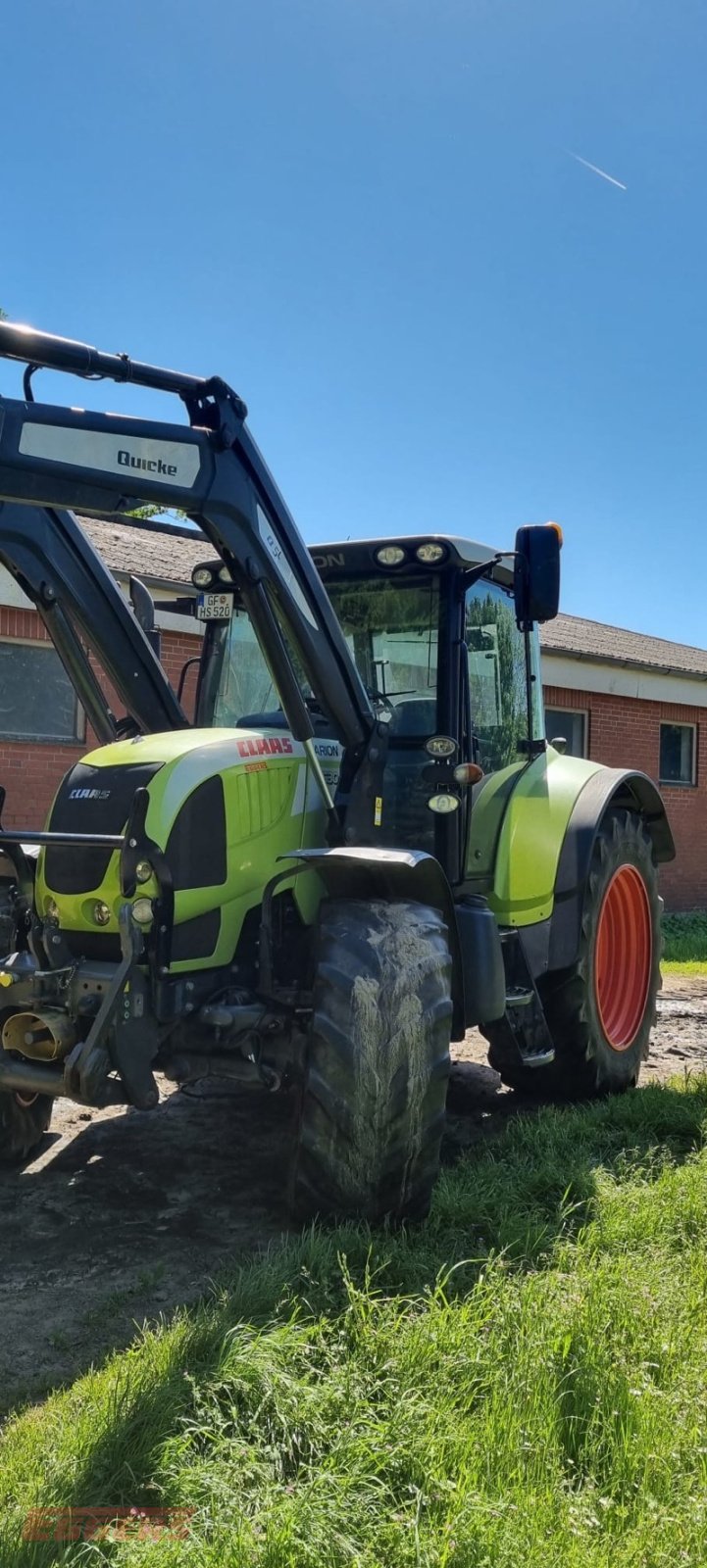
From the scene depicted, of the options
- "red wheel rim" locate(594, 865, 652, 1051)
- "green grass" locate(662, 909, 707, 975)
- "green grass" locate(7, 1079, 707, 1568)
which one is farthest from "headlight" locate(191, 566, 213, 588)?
"green grass" locate(662, 909, 707, 975)

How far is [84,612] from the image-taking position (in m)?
4.51

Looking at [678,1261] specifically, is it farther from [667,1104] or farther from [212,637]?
[212,637]

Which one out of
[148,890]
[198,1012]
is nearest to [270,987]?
[198,1012]

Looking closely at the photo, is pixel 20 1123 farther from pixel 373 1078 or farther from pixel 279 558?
pixel 279 558

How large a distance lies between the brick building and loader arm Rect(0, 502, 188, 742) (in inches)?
172

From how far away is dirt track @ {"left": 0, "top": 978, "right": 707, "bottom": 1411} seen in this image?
318cm

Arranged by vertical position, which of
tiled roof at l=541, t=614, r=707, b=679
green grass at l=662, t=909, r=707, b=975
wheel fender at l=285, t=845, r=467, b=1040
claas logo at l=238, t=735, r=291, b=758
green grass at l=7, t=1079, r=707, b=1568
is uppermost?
tiled roof at l=541, t=614, r=707, b=679

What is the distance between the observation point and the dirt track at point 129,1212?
3176mm

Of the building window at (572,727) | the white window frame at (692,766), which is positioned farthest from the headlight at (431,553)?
the white window frame at (692,766)

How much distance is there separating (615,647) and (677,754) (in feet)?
5.79

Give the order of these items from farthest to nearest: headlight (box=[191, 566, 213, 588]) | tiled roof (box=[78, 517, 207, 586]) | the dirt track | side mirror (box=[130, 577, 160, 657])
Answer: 1. tiled roof (box=[78, 517, 207, 586])
2. headlight (box=[191, 566, 213, 588])
3. side mirror (box=[130, 577, 160, 657])
4. the dirt track

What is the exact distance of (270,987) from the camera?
3824mm

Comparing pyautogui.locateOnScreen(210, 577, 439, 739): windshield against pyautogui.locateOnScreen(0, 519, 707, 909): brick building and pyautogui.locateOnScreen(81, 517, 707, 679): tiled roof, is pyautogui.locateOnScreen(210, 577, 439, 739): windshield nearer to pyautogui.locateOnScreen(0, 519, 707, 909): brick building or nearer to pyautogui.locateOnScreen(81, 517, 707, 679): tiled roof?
pyautogui.locateOnScreen(81, 517, 707, 679): tiled roof

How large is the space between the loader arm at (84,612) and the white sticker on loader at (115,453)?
97 cm
